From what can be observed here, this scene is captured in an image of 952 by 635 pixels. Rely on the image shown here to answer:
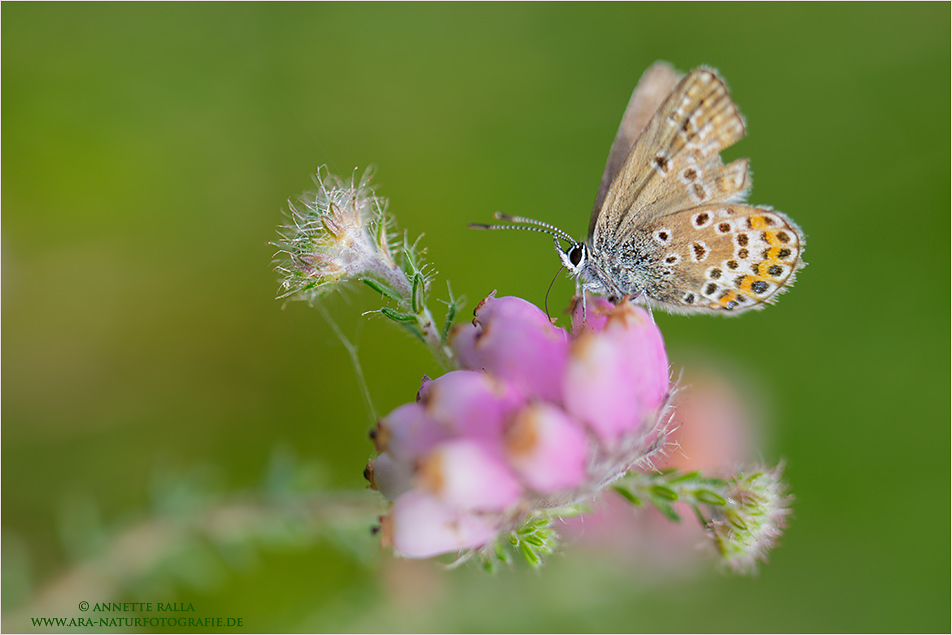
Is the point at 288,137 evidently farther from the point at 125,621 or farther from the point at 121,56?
the point at 125,621

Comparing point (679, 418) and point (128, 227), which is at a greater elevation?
point (128, 227)

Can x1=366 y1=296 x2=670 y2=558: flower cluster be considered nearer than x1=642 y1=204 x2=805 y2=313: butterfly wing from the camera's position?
Yes

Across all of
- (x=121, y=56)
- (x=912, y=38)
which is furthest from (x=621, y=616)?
(x=121, y=56)

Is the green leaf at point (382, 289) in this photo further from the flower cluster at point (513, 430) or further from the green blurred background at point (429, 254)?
the green blurred background at point (429, 254)

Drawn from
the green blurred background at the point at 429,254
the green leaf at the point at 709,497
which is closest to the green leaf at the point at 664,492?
the green leaf at the point at 709,497

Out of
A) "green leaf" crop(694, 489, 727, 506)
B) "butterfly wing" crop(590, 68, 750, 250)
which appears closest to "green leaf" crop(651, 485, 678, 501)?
"green leaf" crop(694, 489, 727, 506)

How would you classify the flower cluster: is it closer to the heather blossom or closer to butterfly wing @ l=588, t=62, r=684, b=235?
the heather blossom

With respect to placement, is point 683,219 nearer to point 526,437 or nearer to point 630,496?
point 630,496

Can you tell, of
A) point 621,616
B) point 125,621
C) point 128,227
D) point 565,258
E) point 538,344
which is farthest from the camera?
point 621,616
